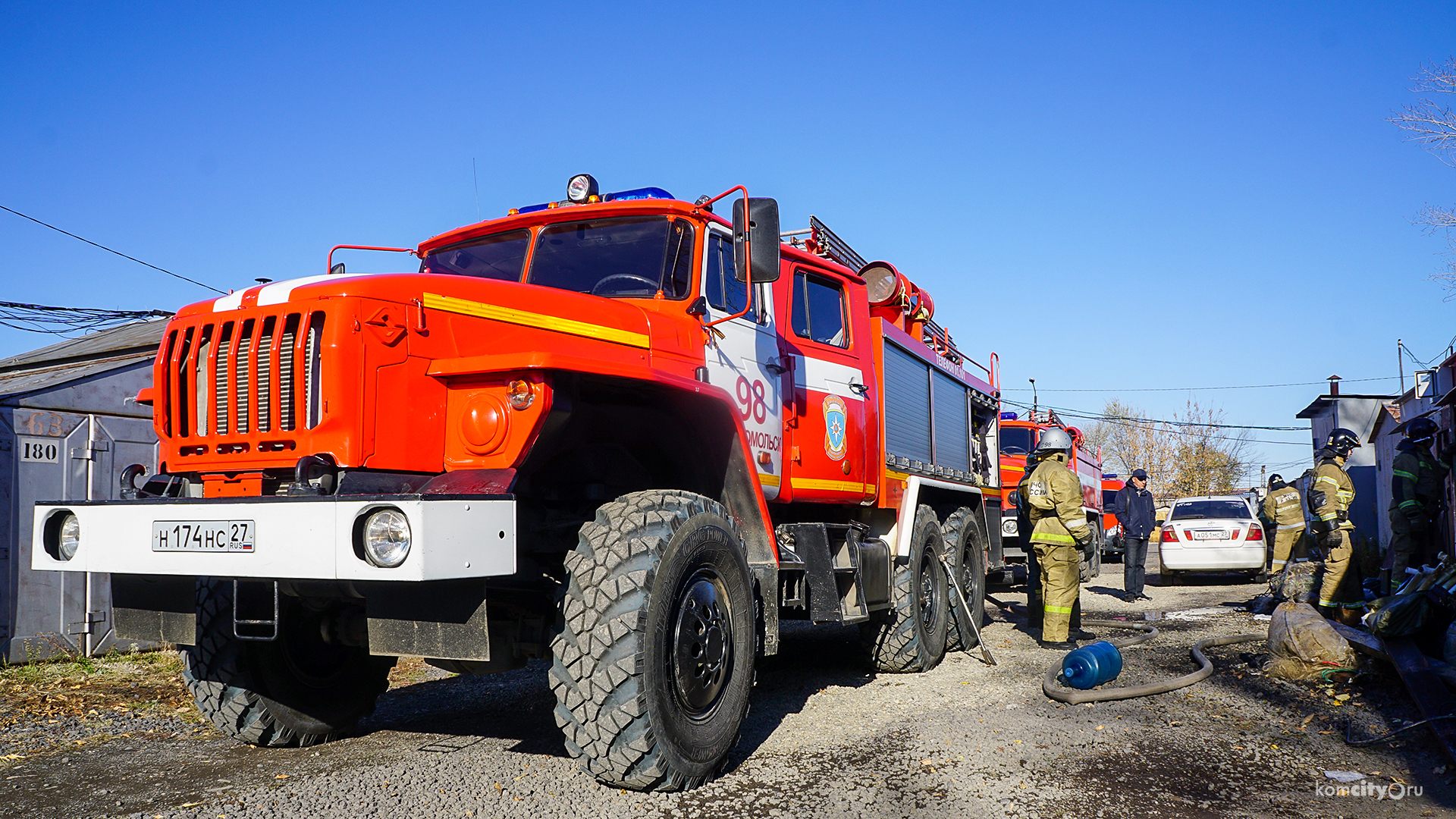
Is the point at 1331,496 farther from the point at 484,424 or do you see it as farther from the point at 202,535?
the point at 202,535

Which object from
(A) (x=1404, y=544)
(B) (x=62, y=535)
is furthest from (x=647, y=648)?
(A) (x=1404, y=544)

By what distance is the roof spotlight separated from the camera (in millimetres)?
5477

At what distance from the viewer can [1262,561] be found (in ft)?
48.7

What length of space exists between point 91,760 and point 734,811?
128 inches

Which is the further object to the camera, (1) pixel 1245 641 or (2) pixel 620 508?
(1) pixel 1245 641

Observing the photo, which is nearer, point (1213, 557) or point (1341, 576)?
point (1341, 576)

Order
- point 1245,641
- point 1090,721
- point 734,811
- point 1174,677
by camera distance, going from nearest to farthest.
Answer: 1. point 734,811
2. point 1090,721
3. point 1174,677
4. point 1245,641

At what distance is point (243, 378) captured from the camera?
3717mm

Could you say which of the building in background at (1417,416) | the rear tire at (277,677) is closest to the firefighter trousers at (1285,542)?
the building in background at (1417,416)

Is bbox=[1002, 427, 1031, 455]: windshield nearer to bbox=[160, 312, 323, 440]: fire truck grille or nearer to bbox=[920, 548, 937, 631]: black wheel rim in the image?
bbox=[920, 548, 937, 631]: black wheel rim

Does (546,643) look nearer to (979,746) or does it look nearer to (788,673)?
(979,746)

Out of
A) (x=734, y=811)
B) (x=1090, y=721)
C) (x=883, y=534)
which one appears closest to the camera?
(x=734, y=811)

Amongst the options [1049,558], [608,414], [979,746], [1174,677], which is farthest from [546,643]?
[1049,558]

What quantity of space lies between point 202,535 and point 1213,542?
14897 millimetres
